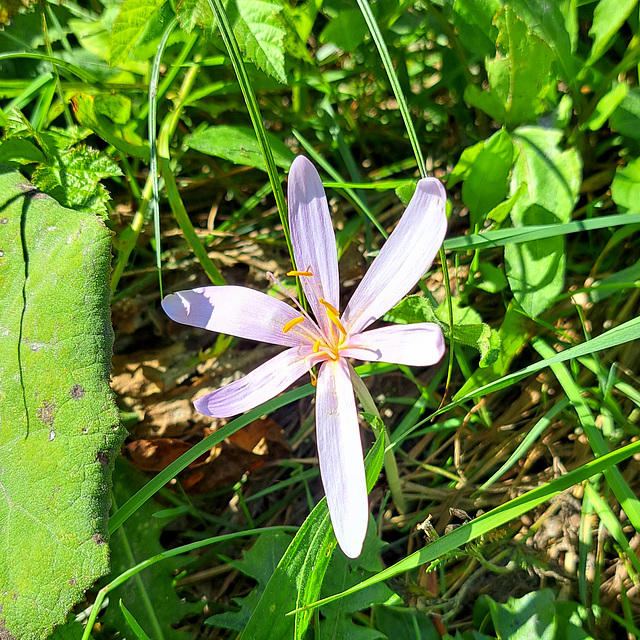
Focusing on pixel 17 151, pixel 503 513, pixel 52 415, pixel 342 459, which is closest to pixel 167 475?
pixel 52 415

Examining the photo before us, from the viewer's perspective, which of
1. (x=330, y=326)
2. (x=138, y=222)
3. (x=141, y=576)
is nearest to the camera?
(x=330, y=326)

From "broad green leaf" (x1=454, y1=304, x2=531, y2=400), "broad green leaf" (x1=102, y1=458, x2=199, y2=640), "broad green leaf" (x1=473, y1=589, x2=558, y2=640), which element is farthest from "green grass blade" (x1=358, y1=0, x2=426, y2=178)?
"broad green leaf" (x1=102, y1=458, x2=199, y2=640)

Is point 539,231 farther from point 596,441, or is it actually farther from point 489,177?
point 596,441

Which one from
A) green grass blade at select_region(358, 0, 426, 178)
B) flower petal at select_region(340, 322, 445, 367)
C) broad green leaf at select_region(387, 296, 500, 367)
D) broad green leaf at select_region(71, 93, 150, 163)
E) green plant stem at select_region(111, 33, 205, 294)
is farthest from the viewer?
green plant stem at select_region(111, 33, 205, 294)

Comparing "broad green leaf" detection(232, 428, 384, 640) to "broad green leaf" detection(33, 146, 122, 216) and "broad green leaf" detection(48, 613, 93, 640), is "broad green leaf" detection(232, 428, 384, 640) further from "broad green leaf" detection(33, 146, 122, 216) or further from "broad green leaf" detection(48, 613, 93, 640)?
"broad green leaf" detection(33, 146, 122, 216)

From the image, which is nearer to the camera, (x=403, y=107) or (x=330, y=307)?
(x=330, y=307)

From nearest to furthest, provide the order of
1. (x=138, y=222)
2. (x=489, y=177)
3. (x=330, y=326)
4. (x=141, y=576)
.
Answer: (x=330, y=326)
(x=489, y=177)
(x=141, y=576)
(x=138, y=222)

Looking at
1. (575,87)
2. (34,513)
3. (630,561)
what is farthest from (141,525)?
(575,87)
